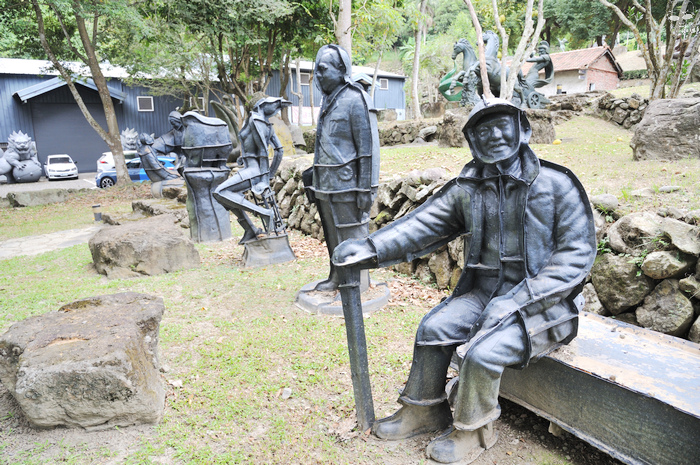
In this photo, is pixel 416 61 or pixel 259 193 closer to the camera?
pixel 259 193

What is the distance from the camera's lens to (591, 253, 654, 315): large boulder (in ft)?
12.9

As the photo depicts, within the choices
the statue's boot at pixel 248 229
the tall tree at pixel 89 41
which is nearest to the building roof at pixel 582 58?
the tall tree at pixel 89 41

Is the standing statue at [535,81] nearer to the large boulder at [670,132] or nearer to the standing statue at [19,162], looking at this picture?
the large boulder at [670,132]

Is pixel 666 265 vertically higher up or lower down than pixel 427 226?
lower down

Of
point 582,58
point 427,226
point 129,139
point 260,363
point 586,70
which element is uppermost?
point 582,58

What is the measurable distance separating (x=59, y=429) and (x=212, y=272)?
3.61 metres

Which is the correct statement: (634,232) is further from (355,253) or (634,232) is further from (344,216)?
(355,253)

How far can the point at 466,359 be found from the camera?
2.27m

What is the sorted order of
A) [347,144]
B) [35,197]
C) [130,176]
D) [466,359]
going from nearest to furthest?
[466,359]
[347,144]
[35,197]
[130,176]

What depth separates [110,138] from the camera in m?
15.0

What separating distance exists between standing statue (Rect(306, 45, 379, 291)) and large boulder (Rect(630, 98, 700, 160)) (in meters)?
4.47

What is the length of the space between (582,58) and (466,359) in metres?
28.9

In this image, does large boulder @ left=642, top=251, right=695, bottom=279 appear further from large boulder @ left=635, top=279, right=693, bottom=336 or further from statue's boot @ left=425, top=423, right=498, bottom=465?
statue's boot @ left=425, top=423, right=498, bottom=465

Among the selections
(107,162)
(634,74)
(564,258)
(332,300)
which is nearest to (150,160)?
(332,300)
